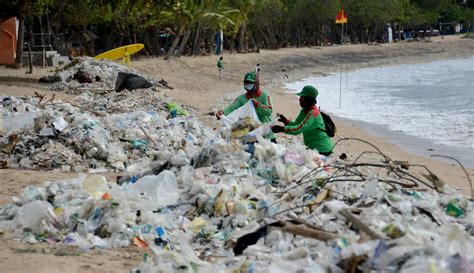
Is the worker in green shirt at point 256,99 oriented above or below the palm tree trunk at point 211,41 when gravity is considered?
below

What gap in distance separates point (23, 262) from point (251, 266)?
5.54 feet

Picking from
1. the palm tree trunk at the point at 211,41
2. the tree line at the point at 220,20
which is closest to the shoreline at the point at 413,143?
the tree line at the point at 220,20

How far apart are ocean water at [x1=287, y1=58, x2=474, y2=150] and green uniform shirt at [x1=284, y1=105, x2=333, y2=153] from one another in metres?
8.17

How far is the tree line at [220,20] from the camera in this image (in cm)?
2712

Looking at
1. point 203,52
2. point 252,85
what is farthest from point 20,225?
point 203,52

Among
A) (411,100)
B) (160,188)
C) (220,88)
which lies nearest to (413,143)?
(160,188)

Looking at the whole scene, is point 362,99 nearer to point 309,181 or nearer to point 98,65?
point 98,65

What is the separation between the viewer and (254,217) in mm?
5398

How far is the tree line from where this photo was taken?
89.0 ft

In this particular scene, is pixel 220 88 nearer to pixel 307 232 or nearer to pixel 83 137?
pixel 83 137

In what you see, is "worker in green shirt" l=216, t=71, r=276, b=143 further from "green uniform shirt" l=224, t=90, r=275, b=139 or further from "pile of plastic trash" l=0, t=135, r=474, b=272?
"pile of plastic trash" l=0, t=135, r=474, b=272

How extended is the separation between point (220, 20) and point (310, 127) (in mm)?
27014

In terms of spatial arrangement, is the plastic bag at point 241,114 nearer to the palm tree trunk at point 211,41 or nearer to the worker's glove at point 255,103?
the worker's glove at point 255,103

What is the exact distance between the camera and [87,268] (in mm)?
4945
